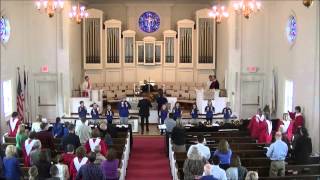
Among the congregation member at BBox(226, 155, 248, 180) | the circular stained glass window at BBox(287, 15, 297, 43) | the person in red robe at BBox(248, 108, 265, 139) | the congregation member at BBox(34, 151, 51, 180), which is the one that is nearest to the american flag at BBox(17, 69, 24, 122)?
the person in red robe at BBox(248, 108, 265, 139)

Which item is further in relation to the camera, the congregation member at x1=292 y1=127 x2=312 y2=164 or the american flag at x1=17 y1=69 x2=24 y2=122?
the american flag at x1=17 y1=69 x2=24 y2=122

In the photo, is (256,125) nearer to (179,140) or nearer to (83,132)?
(179,140)

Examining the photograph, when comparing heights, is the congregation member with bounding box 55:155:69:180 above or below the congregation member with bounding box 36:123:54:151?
below

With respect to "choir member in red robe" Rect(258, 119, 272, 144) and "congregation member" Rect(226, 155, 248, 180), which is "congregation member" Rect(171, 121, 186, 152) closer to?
"choir member in red robe" Rect(258, 119, 272, 144)

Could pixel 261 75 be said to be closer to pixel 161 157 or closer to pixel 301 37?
pixel 301 37

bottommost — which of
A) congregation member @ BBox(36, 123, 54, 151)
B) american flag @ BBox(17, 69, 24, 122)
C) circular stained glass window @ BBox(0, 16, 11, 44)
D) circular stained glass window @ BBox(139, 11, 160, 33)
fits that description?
congregation member @ BBox(36, 123, 54, 151)

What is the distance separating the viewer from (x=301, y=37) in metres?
18.7

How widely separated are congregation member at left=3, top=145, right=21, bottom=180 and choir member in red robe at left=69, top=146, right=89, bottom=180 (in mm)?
1211

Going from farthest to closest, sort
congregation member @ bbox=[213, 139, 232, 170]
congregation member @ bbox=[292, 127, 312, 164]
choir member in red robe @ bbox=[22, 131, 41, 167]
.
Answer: congregation member @ bbox=[292, 127, 312, 164], choir member in red robe @ bbox=[22, 131, 41, 167], congregation member @ bbox=[213, 139, 232, 170]

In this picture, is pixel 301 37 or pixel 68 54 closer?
pixel 301 37

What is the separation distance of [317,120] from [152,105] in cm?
853

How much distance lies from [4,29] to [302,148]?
42.2ft

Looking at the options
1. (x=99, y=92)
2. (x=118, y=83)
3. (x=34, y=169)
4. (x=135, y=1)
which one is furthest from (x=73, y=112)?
(x=34, y=169)

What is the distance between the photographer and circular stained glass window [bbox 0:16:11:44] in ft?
64.3
